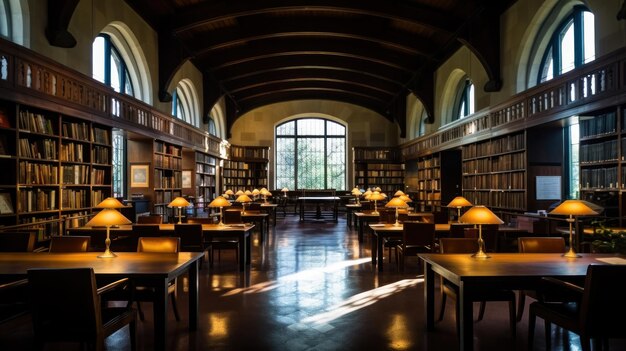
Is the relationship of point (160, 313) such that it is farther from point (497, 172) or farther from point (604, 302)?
point (497, 172)

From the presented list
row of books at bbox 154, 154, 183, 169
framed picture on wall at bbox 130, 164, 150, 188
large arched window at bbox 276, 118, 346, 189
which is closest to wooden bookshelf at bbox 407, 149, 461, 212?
large arched window at bbox 276, 118, 346, 189

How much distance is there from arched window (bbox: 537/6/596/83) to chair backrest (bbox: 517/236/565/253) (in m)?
4.15

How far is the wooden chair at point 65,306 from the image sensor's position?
264 centimetres

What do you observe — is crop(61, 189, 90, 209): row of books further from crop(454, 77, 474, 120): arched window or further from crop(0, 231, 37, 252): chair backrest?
crop(454, 77, 474, 120): arched window

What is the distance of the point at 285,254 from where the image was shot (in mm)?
8391

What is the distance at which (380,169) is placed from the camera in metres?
19.5

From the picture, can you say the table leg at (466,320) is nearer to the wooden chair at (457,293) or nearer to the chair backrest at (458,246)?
the wooden chair at (457,293)

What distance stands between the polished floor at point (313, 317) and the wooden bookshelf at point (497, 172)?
2.95m

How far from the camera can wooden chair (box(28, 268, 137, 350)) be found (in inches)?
104

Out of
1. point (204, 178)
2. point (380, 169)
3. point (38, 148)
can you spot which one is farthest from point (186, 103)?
point (380, 169)

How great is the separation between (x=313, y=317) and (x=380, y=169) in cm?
1546

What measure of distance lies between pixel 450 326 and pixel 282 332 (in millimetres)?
1480

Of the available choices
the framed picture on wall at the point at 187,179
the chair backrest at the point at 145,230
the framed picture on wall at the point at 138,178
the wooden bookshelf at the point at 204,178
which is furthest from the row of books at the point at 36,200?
the framed picture on wall at the point at 187,179

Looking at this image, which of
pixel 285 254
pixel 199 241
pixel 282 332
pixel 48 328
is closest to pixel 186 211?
pixel 285 254
